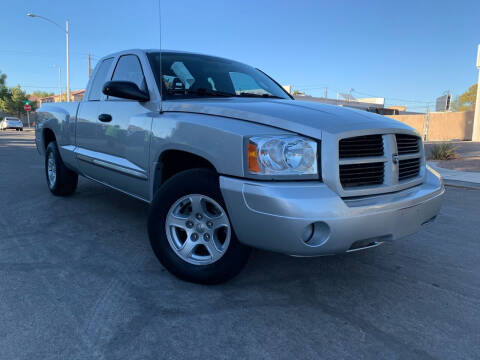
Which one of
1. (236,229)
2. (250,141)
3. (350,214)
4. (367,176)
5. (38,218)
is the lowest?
(38,218)

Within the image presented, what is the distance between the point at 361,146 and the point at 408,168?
24.5 inches

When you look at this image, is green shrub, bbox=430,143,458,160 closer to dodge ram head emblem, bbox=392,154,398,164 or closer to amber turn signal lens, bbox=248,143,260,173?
dodge ram head emblem, bbox=392,154,398,164

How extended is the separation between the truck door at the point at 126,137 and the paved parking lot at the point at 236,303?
0.61m

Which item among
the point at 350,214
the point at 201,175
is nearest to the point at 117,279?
the point at 201,175

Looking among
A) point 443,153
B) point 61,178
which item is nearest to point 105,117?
point 61,178

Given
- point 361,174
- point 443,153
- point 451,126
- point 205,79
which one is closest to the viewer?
point 361,174

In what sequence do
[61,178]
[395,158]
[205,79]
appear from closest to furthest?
[395,158] → [205,79] → [61,178]

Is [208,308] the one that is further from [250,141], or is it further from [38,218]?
[38,218]

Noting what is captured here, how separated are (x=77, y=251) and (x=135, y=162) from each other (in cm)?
93

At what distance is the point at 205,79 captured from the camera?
3.61 metres

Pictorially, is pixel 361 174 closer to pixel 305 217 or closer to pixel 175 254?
pixel 305 217

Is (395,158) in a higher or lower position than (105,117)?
lower

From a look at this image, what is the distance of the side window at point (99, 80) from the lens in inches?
169

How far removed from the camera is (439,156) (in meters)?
12.5
